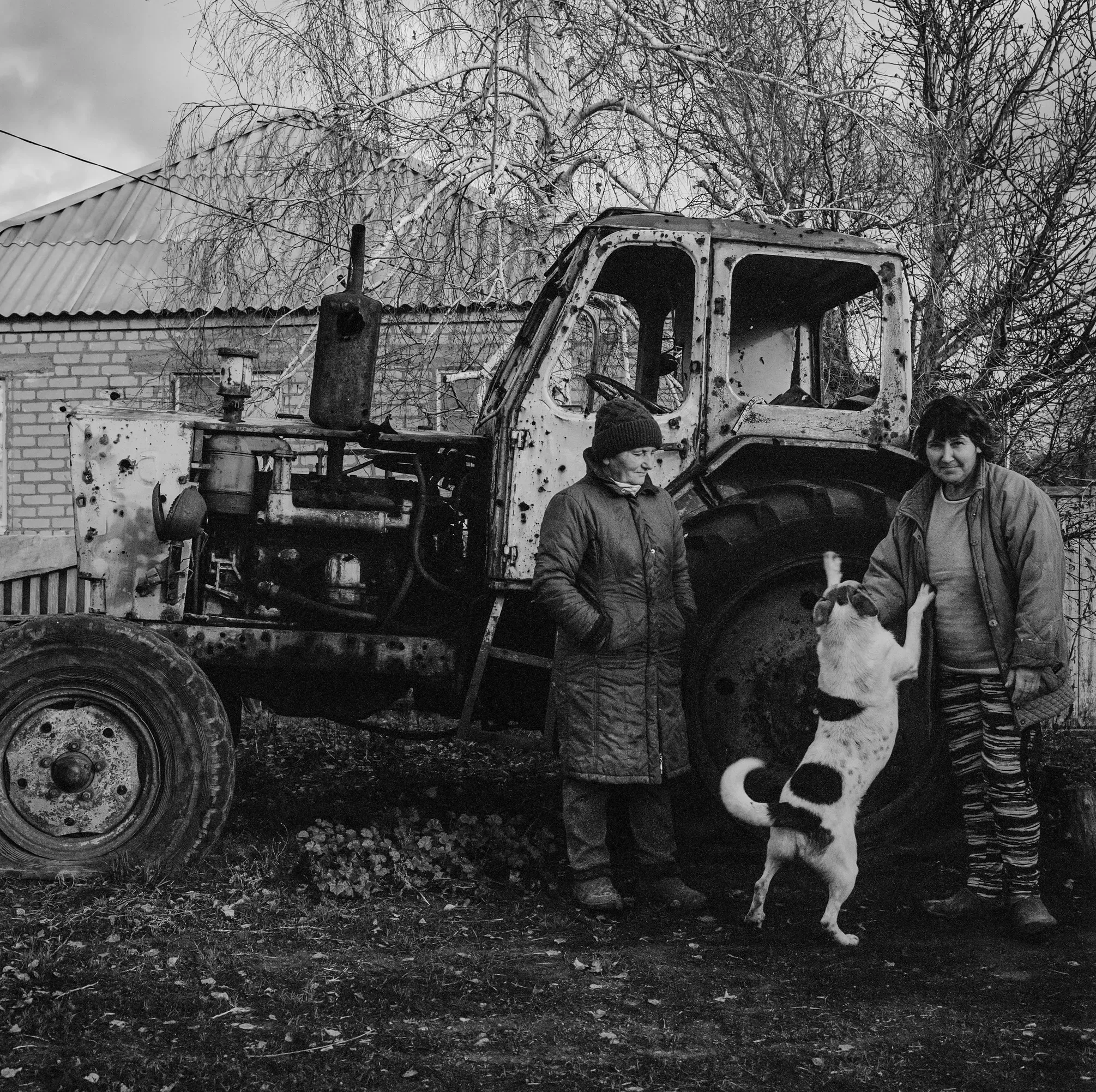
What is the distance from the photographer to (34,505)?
12547mm

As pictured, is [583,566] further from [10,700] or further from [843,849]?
[10,700]

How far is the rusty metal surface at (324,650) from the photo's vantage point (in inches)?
181

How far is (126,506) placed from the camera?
4586mm

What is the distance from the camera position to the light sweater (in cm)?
386

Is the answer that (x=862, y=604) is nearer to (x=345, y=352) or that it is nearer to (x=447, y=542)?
(x=447, y=542)

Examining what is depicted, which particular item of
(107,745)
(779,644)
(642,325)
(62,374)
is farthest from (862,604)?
(62,374)

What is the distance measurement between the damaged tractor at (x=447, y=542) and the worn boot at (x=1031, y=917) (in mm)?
525

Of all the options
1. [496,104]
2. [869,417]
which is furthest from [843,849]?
[496,104]

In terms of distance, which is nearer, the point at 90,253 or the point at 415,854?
the point at 415,854

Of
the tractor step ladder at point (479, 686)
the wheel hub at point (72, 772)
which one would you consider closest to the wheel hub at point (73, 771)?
the wheel hub at point (72, 772)

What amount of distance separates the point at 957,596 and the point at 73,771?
10.2 feet

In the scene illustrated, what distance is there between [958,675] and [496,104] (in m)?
5.08

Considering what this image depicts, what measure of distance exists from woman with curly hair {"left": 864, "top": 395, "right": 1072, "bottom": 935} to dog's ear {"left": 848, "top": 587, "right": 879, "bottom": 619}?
169mm

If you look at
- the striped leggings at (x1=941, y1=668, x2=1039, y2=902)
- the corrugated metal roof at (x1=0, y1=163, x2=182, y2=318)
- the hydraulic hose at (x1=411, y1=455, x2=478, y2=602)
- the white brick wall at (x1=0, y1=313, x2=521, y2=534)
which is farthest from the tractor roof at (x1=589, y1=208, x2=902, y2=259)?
the corrugated metal roof at (x1=0, y1=163, x2=182, y2=318)
